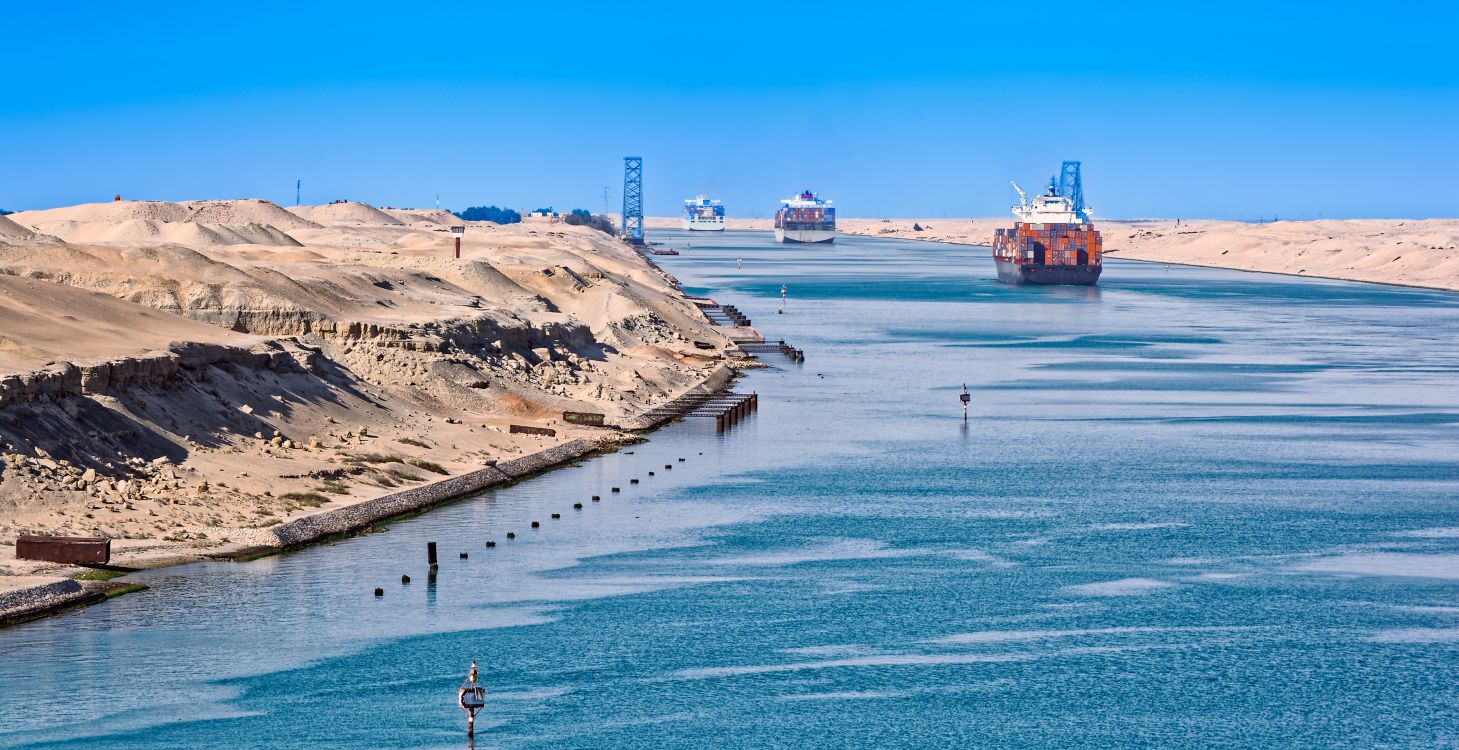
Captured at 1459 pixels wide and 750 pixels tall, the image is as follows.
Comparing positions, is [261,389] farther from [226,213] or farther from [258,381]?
[226,213]

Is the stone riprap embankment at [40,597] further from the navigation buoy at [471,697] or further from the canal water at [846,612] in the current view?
the navigation buoy at [471,697]

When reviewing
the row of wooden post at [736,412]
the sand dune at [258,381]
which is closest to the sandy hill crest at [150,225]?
the sand dune at [258,381]

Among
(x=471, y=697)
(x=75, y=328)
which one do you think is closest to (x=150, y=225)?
(x=75, y=328)

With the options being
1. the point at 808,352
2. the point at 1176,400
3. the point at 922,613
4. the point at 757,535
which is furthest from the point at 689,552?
the point at 808,352

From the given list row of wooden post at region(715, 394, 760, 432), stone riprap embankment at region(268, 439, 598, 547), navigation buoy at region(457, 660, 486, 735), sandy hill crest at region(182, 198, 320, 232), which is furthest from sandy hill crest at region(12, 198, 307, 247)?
navigation buoy at region(457, 660, 486, 735)

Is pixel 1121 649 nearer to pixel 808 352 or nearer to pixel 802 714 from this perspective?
pixel 802 714
